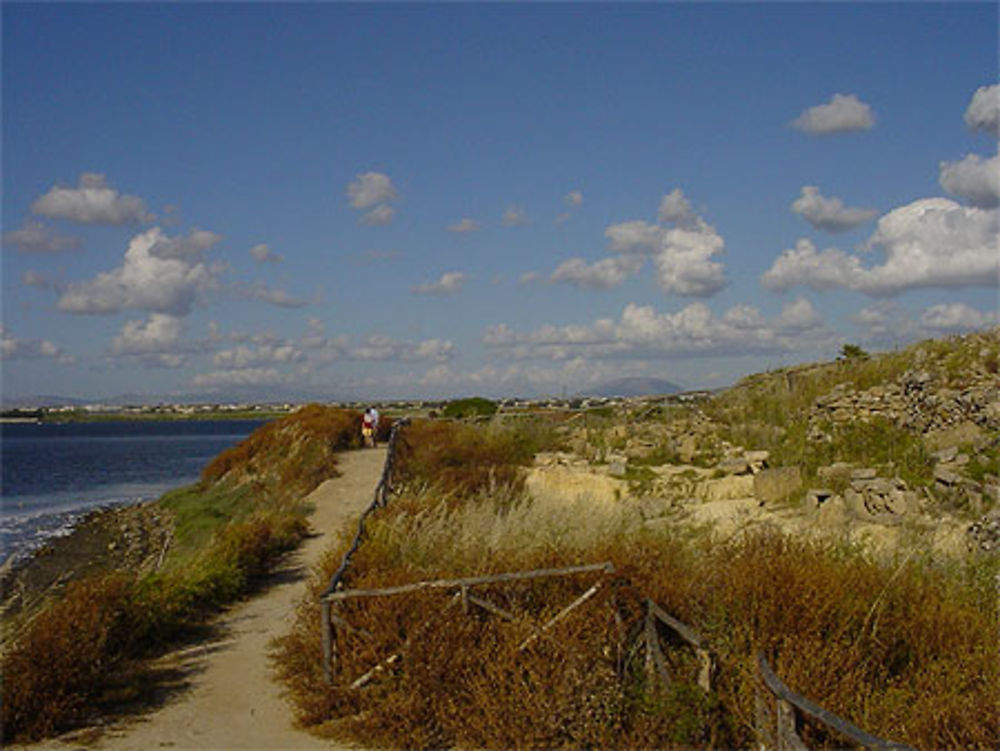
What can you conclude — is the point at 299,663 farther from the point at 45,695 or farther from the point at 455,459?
the point at 455,459

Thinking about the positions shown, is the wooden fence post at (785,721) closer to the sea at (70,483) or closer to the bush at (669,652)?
the bush at (669,652)

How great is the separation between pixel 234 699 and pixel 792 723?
6808 mm

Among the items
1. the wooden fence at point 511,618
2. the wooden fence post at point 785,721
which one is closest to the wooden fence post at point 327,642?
the wooden fence at point 511,618

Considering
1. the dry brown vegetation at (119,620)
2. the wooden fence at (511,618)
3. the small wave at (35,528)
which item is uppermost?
the wooden fence at (511,618)

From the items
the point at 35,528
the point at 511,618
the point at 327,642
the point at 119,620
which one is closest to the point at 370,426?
the point at 35,528

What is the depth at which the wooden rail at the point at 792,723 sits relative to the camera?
4.44 metres

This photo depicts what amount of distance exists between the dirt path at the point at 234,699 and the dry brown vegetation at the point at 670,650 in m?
0.35

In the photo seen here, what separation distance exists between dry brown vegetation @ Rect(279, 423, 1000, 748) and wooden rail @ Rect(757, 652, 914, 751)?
0.85 meters

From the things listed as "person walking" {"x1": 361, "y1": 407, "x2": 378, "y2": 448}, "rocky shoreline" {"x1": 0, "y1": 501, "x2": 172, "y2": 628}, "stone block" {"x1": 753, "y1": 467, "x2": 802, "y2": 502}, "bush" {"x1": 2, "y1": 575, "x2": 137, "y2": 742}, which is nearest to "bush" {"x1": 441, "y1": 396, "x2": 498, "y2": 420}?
"person walking" {"x1": 361, "y1": 407, "x2": 378, "y2": 448}

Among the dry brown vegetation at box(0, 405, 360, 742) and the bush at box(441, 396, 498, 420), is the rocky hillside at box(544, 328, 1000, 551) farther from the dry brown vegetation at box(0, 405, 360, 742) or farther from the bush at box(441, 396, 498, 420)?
the bush at box(441, 396, 498, 420)

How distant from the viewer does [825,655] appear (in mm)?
7016

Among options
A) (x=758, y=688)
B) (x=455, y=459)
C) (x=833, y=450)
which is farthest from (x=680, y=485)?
(x=758, y=688)

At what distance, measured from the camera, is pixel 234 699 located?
10.1 metres

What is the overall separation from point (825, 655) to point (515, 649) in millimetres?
2741
